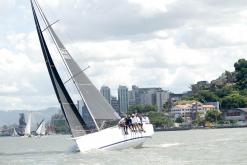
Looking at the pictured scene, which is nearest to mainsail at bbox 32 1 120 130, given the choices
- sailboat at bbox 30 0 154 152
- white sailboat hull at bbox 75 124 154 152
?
sailboat at bbox 30 0 154 152

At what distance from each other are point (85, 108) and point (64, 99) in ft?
5.17

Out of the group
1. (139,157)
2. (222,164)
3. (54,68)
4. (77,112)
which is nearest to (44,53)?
(54,68)

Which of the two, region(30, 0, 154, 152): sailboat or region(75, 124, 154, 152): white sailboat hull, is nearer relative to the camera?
region(75, 124, 154, 152): white sailboat hull

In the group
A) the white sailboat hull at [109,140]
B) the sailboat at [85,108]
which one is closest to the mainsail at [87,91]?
the sailboat at [85,108]

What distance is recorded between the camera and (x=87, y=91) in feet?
157

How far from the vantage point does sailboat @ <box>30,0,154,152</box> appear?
46.7 meters

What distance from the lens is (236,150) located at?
4259 cm

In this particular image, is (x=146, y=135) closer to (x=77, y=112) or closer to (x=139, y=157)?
(x=77, y=112)

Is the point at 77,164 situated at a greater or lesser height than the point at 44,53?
lesser

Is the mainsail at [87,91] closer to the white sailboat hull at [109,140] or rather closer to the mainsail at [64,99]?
the mainsail at [64,99]

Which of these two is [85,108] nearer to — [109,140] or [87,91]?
[87,91]

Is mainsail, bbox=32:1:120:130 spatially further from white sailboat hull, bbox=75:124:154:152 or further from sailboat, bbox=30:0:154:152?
white sailboat hull, bbox=75:124:154:152

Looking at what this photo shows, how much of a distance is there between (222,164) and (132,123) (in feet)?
50.3

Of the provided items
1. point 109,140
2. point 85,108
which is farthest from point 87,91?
point 109,140
